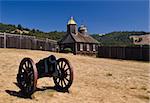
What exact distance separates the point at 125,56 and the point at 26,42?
43.1 ft

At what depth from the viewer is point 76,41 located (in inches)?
1807

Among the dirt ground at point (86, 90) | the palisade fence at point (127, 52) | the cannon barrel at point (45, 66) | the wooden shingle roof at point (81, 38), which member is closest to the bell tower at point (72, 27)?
the wooden shingle roof at point (81, 38)

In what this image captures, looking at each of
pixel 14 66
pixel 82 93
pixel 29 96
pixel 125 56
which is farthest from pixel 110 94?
pixel 125 56

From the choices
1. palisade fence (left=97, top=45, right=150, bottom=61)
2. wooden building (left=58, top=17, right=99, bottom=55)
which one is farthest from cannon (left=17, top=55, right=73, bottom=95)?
wooden building (left=58, top=17, right=99, bottom=55)

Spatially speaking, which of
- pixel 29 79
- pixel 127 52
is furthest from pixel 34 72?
pixel 127 52

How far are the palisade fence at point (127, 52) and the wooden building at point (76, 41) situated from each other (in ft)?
22.9

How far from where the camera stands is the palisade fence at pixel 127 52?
118 feet

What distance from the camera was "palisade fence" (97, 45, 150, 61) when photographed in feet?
118

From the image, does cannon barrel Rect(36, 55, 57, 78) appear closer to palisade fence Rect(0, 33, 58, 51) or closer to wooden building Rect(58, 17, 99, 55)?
palisade fence Rect(0, 33, 58, 51)

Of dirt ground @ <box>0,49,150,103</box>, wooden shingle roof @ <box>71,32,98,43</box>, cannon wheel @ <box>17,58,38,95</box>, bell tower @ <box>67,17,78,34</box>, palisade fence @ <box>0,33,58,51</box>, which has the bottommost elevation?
dirt ground @ <box>0,49,150,103</box>

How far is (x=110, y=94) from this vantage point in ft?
36.6

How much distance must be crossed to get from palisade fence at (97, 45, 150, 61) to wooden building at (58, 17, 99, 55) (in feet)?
22.9

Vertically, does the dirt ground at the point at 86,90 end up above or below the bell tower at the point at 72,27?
below

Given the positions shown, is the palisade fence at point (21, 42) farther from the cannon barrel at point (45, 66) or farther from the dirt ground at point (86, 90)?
the cannon barrel at point (45, 66)
